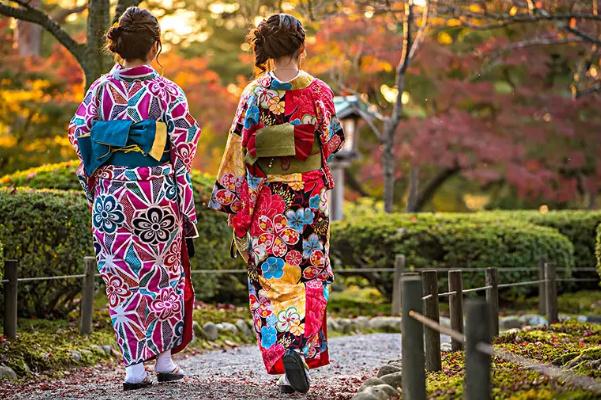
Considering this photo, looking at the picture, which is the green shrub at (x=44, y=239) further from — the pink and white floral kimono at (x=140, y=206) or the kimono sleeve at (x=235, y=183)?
the kimono sleeve at (x=235, y=183)

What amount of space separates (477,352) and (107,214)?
2.98m

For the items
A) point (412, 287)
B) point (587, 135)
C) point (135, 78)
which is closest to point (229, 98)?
point (587, 135)

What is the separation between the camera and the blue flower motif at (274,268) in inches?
224

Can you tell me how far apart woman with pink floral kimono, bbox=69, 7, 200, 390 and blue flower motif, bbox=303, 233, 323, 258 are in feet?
2.18

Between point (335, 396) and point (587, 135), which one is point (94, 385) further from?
point (587, 135)

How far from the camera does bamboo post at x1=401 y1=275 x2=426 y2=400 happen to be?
4066mm

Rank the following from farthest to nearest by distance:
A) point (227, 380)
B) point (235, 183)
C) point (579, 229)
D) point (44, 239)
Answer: point (579, 229) → point (44, 239) → point (227, 380) → point (235, 183)

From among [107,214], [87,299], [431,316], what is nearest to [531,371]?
[431,316]

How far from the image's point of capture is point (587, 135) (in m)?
19.0

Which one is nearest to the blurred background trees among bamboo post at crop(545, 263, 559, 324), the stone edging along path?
the stone edging along path

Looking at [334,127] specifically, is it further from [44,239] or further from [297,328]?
[44,239]

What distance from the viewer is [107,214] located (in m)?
5.73

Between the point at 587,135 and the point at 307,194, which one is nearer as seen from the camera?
the point at 307,194

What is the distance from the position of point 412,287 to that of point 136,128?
7.15 ft
